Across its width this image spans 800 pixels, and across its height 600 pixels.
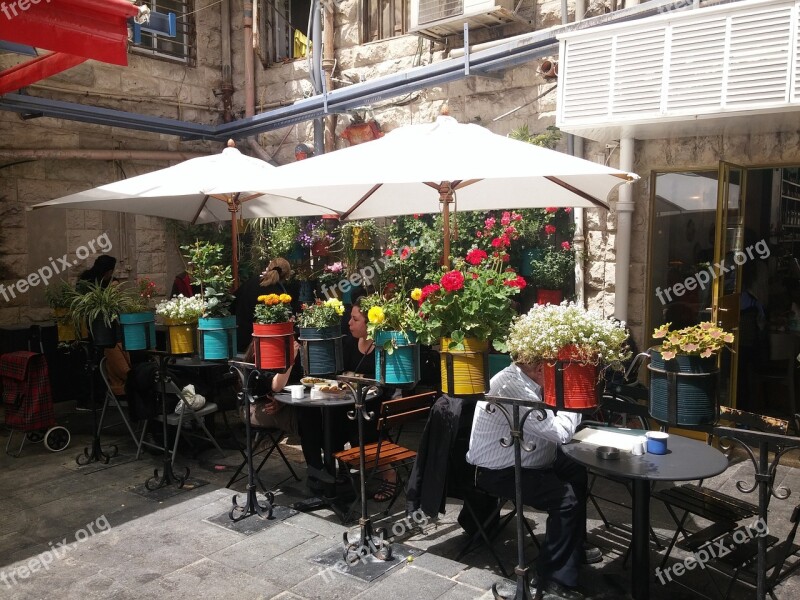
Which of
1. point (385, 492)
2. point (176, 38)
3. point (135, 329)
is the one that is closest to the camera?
point (385, 492)

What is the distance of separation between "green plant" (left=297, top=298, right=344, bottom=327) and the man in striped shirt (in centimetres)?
103

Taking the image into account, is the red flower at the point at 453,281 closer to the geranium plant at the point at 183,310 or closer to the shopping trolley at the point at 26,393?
the geranium plant at the point at 183,310

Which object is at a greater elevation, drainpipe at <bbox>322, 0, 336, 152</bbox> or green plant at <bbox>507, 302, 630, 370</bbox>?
drainpipe at <bbox>322, 0, 336, 152</bbox>

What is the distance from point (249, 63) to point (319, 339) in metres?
6.90

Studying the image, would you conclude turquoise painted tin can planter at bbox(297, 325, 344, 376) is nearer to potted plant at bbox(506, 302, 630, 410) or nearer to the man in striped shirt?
the man in striped shirt

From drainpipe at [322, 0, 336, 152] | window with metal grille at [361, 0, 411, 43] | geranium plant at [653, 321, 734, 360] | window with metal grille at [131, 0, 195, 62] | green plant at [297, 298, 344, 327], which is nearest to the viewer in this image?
geranium plant at [653, 321, 734, 360]

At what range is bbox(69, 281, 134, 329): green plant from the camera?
5.78m

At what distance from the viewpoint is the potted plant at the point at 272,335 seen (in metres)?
4.53

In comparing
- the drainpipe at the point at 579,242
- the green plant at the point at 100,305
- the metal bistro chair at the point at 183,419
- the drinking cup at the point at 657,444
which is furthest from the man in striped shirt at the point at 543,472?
the green plant at the point at 100,305

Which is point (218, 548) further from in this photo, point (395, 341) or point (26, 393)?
point (26, 393)

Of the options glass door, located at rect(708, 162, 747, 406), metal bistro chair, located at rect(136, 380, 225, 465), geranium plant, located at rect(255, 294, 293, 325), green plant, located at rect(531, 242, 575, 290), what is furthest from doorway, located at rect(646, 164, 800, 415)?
metal bistro chair, located at rect(136, 380, 225, 465)

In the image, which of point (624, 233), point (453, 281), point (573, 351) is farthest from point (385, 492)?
point (624, 233)

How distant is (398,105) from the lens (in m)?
8.63

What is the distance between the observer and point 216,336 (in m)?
4.87
